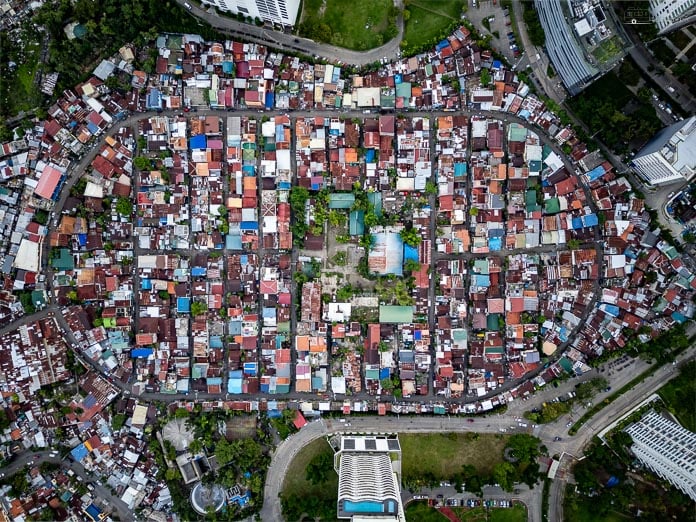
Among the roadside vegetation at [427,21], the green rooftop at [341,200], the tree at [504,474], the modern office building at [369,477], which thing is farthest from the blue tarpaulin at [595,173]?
the modern office building at [369,477]

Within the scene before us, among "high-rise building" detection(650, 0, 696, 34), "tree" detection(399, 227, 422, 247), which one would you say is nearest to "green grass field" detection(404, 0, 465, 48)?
"high-rise building" detection(650, 0, 696, 34)

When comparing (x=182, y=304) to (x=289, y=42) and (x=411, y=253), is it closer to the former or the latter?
(x=411, y=253)

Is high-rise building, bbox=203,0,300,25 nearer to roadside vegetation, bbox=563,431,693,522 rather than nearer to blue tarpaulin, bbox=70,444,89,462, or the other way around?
blue tarpaulin, bbox=70,444,89,462

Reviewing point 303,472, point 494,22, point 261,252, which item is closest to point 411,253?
point 261,252

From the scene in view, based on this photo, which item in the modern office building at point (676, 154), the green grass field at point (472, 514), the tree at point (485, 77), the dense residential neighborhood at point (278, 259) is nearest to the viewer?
the modern office building at point (676, 154)

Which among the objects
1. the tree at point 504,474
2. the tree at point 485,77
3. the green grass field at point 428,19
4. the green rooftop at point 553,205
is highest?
the green grass field at point 428,19

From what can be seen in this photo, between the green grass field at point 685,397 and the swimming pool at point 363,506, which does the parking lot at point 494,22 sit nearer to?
the green grass field at point 685,397
